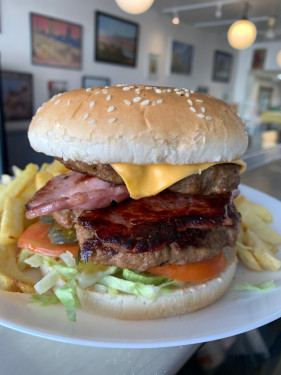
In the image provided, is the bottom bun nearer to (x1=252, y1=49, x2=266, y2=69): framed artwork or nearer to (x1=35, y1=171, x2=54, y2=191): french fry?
(x1=35, y1=171, x2=54, y2=191): french fry

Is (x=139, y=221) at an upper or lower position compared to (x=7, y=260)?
upper

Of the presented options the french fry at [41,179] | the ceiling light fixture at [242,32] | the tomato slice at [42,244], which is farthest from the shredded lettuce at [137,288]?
the ceiling light fixture at [242,32]

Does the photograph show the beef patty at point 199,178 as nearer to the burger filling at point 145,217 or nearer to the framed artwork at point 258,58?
the burger filling at point 145,217

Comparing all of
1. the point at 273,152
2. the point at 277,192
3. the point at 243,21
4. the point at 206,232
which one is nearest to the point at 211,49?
the point at 243,21

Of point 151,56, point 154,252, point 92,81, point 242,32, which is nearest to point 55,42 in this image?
point 92,81

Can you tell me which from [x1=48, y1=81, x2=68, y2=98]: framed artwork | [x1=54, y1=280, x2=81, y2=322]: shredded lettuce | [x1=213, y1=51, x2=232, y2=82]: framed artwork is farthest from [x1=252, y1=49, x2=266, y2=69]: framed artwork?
[x1=54, y1=280, x2=81, y2=322]: shredded lettuce

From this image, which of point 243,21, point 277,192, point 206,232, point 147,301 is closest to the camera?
point 147,301

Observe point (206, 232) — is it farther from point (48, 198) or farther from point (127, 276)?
point (48, 198)
